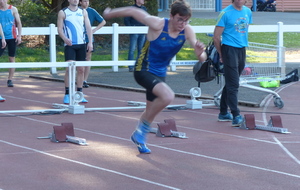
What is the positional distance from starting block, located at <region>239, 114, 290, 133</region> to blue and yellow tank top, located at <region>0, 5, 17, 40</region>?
20.3 feet

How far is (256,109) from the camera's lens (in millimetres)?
11656

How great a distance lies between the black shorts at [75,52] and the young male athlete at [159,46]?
14.2 ft

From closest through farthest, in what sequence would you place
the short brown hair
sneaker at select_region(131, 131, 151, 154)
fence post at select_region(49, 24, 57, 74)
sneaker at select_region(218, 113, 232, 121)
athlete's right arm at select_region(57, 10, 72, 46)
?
the short brown hair, sneaker at select_region(131, 131, 151, 154), sneaker at select_region(218, 113, 232, 121), athlete's right arm at select_region(57, 10, 72, 46), fence post at select_region(49, 24, 57, 74)

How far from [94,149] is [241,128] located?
2657 millimetres

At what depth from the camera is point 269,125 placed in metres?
9.57

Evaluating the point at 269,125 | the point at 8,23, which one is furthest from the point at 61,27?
the point at 269,125

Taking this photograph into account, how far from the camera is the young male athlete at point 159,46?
7.26 metres

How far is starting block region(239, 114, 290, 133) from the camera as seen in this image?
30.7 ft

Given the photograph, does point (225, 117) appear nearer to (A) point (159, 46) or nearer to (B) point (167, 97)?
(B) point (167, 97)

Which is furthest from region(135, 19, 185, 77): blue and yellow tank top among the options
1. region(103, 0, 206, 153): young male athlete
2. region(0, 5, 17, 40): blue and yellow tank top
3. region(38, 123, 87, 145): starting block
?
region(0, 5, 17, 40): blue and yellow tank top

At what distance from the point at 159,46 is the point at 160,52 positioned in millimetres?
80

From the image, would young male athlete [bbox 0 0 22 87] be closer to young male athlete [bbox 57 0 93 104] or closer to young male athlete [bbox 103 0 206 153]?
young male athlete [bbox 57 0 93 104]

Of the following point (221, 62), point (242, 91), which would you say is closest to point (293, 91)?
point (242, 91)

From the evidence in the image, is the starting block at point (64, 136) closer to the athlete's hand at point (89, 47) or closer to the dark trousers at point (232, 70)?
the dark trousers at point (232, 70)
